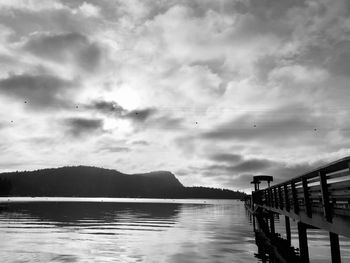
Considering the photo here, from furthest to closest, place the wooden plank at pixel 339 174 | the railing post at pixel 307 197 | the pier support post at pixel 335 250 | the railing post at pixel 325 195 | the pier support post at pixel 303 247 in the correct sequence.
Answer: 1. the pier support post at pixel 303 247
2. the railing post at pixel 307 197
3. the pier support post at pixel 335 250
4. the railing post at pixel 325 195
5. the wooden plank at pixel 339 174

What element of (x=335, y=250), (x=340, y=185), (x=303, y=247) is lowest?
(x=303, y=247)

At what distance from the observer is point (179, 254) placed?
22.5 metres

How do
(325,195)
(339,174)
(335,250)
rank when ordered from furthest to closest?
1. (335,250)
2. (325,195)
3. (339,174)

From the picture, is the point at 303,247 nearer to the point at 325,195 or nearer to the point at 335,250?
the point at 335,250

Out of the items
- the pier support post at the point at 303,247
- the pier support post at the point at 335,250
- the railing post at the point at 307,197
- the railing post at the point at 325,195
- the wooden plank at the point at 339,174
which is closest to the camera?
the wooden plank at the point at 339,174

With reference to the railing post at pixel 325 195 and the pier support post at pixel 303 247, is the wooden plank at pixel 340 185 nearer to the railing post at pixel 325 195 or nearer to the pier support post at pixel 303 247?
the railing post at pixel 325 195

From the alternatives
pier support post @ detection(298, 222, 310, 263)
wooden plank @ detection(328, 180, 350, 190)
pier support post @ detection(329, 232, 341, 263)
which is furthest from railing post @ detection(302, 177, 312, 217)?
pier support post @ detection(298, 222, 310, 263)

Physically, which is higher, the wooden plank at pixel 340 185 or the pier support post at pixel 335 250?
the wooden plank at pixel 340 185

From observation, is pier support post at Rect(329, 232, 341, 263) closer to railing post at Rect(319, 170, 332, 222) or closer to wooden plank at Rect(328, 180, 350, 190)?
railing post at Rect(319, 170, 332, 222)

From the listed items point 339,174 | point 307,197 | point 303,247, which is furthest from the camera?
point 303,247

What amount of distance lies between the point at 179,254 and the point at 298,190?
9213mm

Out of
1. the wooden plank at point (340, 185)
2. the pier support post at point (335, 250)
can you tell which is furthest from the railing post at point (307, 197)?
the wooden plank at point (340, 185)

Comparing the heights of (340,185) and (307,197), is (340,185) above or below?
above

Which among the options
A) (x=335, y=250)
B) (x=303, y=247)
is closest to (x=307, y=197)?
(x=335, y=250)
